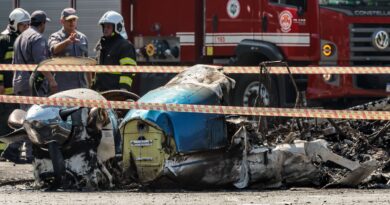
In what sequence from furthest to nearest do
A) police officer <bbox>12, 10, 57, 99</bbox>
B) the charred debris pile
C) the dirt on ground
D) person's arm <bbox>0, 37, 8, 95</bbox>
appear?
person's arm <bbox>0, 37, 8, 95</bbox> < police officer <bbox>12, 10, 57, 99</bbox> < the charred debris pile < the dirt on ground

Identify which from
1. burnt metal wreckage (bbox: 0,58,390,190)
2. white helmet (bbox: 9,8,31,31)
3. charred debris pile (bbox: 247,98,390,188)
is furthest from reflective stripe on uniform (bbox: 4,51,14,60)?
charred debris pile (bbox: 247,98,390,188)

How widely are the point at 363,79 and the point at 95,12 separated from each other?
4.66 m

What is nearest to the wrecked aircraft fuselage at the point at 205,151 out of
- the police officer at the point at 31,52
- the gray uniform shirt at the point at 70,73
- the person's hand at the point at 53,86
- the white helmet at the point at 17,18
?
the person's hand at the point at 53,86

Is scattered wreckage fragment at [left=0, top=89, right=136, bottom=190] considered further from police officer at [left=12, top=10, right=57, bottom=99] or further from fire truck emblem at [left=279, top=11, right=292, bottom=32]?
fire truck emblem at [left=279, top=11, right=292, bottom=32]

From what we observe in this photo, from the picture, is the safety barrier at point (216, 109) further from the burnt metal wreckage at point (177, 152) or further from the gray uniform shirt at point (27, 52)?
the gray uniform shirt at point (27, 52)

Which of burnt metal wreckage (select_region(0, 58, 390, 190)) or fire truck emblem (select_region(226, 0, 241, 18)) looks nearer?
burnt metal wreckage (select_region(0, 58, 390, 190))

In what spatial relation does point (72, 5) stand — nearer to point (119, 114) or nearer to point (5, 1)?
point (5, 1)

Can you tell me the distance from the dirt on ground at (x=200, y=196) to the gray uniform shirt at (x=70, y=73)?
243 cm

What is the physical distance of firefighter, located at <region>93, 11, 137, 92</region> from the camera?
12273 mm

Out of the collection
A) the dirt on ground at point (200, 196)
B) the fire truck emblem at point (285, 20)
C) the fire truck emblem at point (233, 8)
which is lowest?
the dirt on ground at point (200, 196)

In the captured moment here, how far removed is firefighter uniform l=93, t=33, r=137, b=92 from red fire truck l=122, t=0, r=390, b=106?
380 centimetres

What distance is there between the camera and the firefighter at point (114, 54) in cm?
1227

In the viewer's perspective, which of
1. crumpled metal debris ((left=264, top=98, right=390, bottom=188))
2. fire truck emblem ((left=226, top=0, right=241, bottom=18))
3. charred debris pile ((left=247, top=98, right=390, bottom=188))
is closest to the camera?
crumpled metal debris ((left=264, top=98, right=390, bottom=188))

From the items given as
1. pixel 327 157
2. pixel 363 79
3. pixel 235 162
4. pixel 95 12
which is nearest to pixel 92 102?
pixel 235 162
